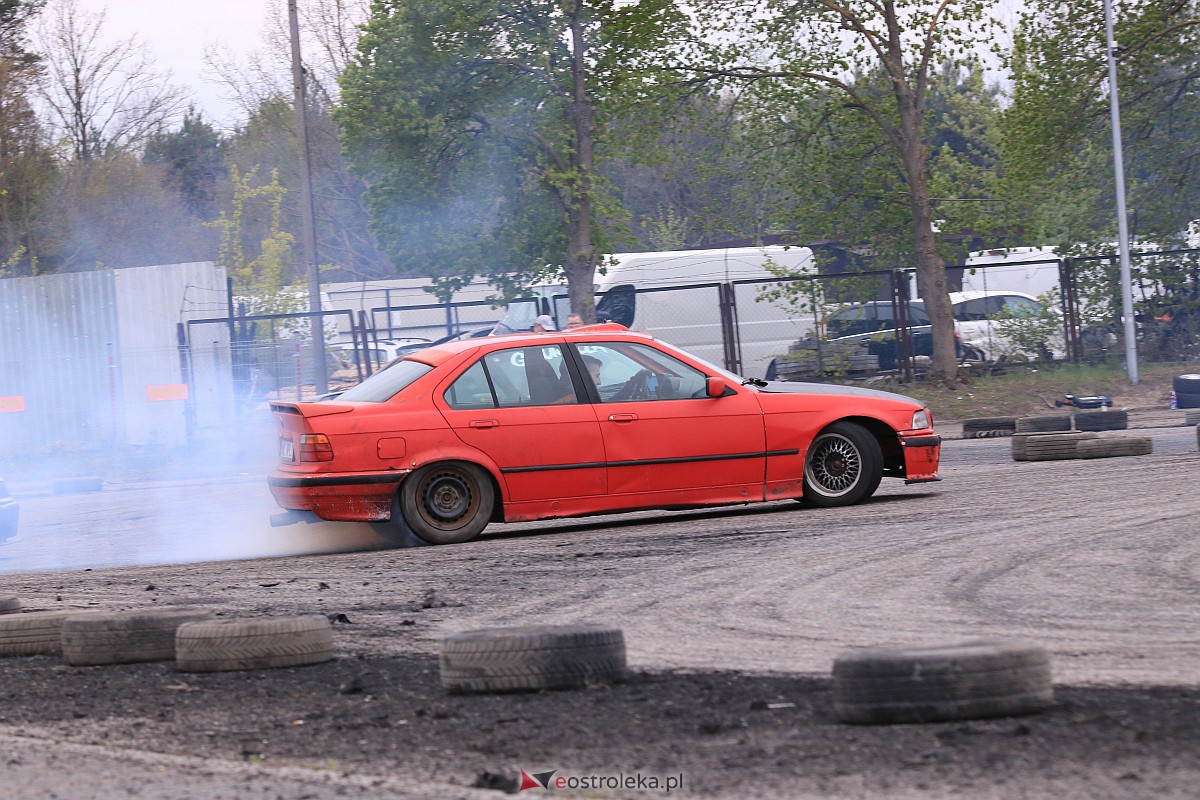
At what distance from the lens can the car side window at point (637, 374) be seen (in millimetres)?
9977

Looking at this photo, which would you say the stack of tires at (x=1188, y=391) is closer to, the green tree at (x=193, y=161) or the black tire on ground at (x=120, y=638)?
the black tire on ground at (x=120, y=638)

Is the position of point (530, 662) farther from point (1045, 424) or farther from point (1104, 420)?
point (1104, 420)

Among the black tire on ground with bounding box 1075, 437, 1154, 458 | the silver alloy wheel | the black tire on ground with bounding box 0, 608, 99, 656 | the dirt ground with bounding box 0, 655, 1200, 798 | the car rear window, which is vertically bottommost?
the dirt ground with bounding box 0, 655, 1200, 798

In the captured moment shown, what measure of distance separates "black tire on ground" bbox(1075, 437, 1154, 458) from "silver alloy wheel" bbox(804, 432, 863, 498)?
362 centimetres

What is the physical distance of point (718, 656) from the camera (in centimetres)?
550

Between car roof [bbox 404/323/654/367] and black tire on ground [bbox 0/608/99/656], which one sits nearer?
black tire on ground [bbox 0/608/99/656]

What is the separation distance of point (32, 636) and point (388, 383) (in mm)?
3689

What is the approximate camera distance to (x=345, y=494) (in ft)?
30.8

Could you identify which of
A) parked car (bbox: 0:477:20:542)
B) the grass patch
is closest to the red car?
parked car (bbox: 0:477:20:542)

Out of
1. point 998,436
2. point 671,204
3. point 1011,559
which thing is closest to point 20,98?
point 671,204

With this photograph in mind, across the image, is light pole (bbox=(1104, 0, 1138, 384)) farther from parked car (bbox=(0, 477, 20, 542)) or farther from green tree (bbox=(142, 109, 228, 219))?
green tree (bbox=(142, 109, 228, 219))

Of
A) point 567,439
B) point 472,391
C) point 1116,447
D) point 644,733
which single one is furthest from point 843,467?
point 644,733

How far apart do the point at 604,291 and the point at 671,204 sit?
1204 inches

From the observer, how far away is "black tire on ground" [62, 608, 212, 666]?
620 centimetres
